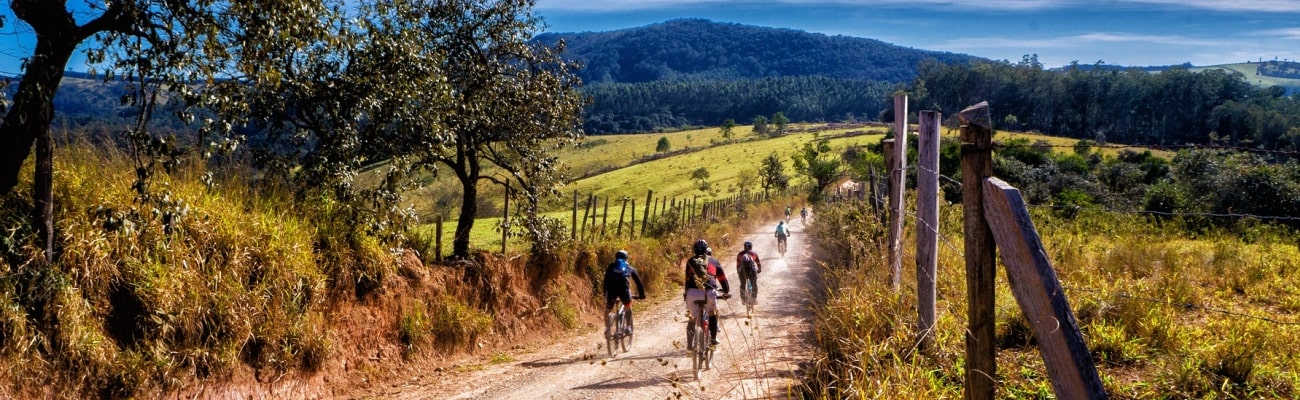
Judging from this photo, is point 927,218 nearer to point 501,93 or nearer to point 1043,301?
point 1043,301

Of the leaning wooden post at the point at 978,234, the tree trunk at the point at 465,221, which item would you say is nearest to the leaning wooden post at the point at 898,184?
the leaning wooden post at the point at 978,234

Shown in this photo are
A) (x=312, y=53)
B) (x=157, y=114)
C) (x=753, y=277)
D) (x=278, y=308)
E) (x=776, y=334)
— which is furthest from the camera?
(x=753, y=277)

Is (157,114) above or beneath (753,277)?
above

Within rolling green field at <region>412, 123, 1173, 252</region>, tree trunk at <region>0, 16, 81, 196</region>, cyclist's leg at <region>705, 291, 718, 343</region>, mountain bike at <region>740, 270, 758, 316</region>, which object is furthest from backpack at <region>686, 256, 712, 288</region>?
rolling green field at <region>412, 123, 1173, 252</region>

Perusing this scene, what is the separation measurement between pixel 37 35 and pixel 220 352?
3.91 meters

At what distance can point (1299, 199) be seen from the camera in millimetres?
19250

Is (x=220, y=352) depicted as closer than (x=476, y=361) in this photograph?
Yes

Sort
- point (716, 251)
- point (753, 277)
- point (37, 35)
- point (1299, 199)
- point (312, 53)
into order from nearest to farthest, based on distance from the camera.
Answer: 1. point (37, 35)
2. point (312, 53)
3. point (753, 277)
4. point (1299, 199)
5. point (716, 251)

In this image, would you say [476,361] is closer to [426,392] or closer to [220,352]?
[426,392]

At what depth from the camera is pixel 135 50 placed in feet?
22.6

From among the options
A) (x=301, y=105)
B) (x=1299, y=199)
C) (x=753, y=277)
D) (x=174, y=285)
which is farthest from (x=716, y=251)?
(x=174, y=285)

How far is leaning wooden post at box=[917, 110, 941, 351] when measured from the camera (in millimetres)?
5738

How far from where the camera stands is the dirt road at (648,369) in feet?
31.3

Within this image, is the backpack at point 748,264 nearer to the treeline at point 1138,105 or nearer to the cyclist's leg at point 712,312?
the cyclist's leg at point 712,312
